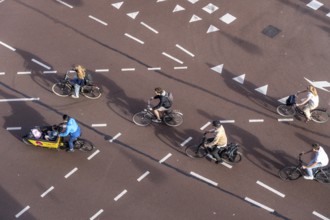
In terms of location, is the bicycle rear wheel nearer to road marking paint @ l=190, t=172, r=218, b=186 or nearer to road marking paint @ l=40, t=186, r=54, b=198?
road marking paint @ l=190, t=172, r=218, b=186

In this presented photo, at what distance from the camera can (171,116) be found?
14070 millimetres

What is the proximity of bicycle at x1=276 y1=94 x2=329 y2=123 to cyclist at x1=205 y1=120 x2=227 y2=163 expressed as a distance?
350 centimetres

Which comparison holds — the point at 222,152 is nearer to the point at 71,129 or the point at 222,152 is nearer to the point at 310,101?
the point at 310,101

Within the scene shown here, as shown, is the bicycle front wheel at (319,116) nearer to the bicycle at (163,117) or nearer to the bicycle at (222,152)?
the bicycle at (222,152)

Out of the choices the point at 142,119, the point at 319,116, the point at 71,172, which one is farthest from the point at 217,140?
the point at 71,172

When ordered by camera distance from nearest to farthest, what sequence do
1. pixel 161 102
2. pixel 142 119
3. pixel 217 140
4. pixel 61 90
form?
pixel 217 140
pixel 161 102
pixel 142 119
pixel 61 90

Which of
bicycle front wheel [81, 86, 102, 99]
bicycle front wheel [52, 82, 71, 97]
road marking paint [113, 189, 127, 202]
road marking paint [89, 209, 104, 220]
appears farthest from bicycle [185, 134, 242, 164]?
bicycle front wheel [52, 82, 71, 97]

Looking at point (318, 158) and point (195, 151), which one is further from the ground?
point (318, 158)

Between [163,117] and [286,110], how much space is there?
4.98m

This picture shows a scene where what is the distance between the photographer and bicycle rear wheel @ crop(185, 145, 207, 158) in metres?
13.2

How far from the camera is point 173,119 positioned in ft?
46.5

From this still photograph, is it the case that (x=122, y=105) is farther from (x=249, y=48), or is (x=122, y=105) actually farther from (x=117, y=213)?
(x=249, y=48)

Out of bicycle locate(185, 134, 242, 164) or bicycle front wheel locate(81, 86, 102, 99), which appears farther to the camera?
bicycle front wheel locate(81, 86, 102, 99)

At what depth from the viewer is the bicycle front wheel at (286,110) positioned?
14.6 meters
